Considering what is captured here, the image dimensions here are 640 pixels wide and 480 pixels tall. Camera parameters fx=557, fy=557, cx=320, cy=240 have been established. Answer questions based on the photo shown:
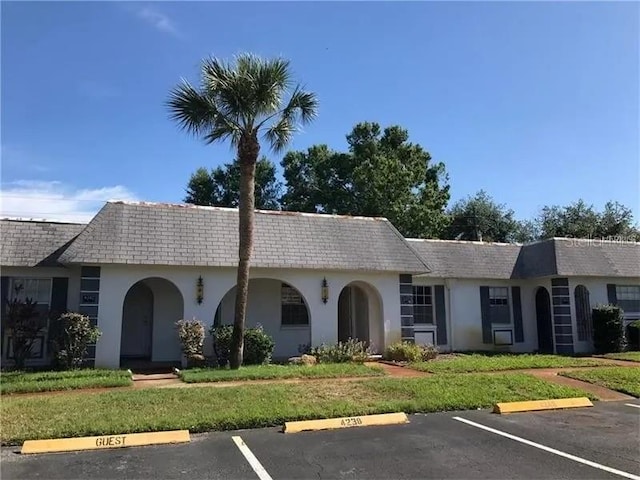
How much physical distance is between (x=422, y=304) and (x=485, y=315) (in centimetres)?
281

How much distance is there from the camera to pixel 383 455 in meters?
7.66

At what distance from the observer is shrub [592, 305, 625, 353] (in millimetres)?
20859

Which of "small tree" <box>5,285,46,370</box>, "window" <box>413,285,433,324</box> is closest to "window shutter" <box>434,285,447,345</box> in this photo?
"window" <box>413,285,433,324</box>

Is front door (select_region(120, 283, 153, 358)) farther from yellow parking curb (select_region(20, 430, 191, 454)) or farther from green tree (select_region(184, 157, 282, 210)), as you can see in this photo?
green tree (select_region(184, 157, 282, 210))

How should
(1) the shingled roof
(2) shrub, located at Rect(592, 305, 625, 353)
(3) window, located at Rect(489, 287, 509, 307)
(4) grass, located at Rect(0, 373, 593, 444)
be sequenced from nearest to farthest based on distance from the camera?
(4) grass, located at Rect(0, 373, 593, 444) < (2) shrub, located at Rect(592, 305, 625, 353) < (1) the shingled roof < (3) window, located at Rect(489, 287, 509, 307)

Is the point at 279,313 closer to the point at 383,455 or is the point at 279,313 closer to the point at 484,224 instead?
the point at 383,455

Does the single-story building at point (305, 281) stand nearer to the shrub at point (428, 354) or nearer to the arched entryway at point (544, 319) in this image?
the arched entryway at point (544, 319)

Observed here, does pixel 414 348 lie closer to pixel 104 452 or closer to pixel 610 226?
pixel 104 452

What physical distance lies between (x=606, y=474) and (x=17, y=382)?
11.8 metres

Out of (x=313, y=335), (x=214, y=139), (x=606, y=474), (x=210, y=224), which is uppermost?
(x=214, y=139)

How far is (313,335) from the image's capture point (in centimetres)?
1816

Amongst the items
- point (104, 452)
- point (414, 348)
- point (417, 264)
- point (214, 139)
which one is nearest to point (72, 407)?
point (104, 452)

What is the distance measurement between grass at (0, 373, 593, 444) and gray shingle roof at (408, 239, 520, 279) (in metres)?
9.00

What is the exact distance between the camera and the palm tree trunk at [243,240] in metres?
14.7
